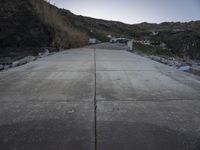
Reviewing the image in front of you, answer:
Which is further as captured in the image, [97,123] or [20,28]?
[20,28]

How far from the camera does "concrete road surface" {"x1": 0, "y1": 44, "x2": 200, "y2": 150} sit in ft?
6.20

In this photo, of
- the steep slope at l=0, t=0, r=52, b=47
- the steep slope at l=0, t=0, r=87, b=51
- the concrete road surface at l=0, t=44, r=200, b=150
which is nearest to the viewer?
the concrete road surface at l=0, t=44, r=200, b=150

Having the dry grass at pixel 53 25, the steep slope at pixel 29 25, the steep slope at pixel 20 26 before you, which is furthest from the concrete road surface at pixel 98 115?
the dry grass at pixel 53 25

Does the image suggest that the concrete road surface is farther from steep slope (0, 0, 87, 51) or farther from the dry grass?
the dry grass

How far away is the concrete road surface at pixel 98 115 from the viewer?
1.89 metres

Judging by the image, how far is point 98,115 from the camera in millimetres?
2453

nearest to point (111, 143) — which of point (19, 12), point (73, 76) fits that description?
point (73, 76)

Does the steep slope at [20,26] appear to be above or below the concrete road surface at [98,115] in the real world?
above

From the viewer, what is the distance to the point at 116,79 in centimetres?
439

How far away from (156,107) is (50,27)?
9.65m

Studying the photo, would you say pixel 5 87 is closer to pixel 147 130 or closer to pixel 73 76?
pixel 73 76

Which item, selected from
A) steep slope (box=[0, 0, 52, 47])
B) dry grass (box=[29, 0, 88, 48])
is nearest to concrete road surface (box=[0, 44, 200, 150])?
steep slope (box=[0, 0, 52, 47])

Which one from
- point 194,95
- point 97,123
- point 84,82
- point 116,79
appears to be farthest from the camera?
point 116,79

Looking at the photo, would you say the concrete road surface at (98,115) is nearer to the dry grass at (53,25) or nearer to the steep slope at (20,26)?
the steep slope at (20,26)
